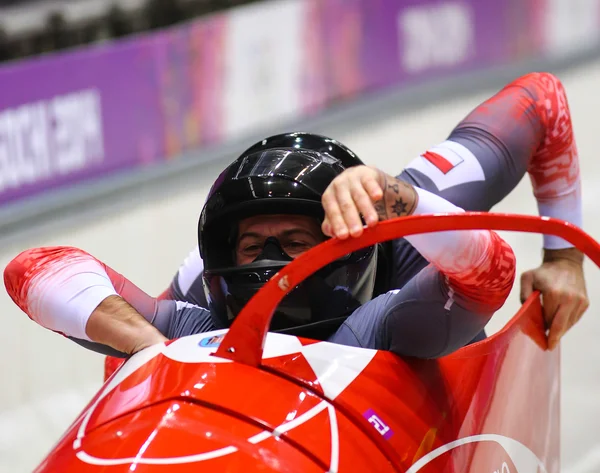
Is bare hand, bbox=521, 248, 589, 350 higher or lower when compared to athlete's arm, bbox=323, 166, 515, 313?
lower

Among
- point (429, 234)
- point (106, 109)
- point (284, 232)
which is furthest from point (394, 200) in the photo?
point (106, 109)

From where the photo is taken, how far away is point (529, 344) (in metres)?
1.94

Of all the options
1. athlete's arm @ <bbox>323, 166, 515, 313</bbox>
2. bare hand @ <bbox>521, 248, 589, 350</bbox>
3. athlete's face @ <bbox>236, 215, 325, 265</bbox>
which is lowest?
bare hand @ <bbox>521, 248, 589, 350</bbox>

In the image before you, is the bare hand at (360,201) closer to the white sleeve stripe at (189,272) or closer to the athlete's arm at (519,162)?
the athlete's arm at (519,162)

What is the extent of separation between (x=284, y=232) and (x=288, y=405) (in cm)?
52

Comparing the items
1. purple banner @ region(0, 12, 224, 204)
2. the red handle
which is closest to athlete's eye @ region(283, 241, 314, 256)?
the red handle

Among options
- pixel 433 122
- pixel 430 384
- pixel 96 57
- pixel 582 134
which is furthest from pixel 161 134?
pixel 430 384

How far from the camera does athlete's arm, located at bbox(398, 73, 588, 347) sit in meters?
2.19

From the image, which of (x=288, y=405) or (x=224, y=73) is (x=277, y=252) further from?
(x=224, y=73)

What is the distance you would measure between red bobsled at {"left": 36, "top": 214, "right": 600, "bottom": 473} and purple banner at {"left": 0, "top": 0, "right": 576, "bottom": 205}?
3.27m

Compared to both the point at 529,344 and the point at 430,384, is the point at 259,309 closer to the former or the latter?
the point at 430,384

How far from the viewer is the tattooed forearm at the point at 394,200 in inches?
55.5

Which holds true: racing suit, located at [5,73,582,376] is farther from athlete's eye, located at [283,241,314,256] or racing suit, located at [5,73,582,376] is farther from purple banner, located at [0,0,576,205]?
purple banner, located at [0,0,576,205]

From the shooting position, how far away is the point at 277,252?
179 cm
